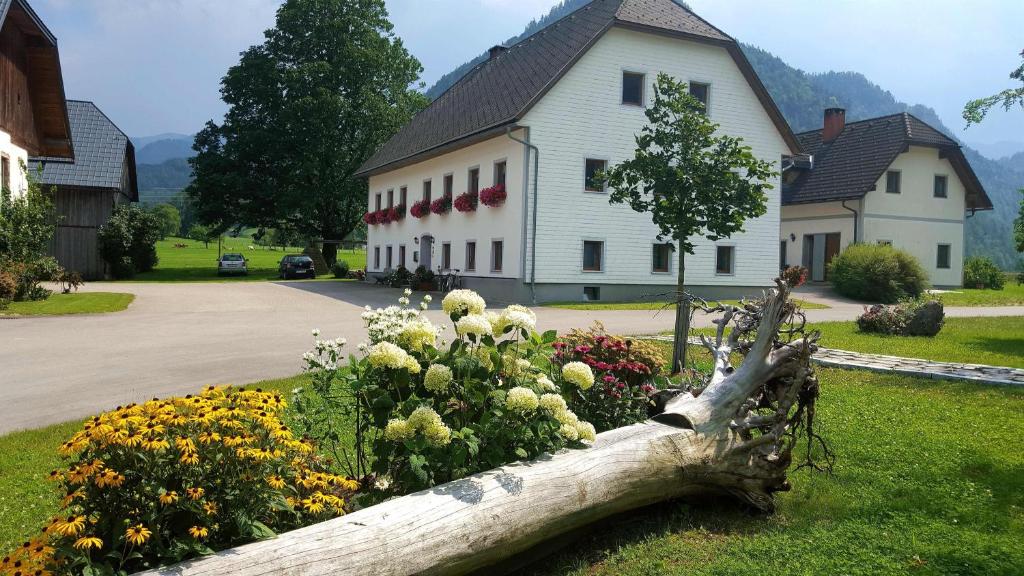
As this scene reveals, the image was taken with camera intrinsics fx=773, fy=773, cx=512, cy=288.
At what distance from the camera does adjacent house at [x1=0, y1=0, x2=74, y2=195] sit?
72.8 feet

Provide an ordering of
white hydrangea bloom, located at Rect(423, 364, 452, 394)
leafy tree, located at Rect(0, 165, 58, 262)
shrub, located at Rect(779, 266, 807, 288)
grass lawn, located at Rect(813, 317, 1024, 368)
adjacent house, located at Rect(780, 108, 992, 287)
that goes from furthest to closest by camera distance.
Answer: adjacent house, located at Rect(780, 108, 992, 287) → leafy tree, located at Rect(0, 165, 58, 262) → grass lawn, located at Rect(813, 317, 1024, 368) → shrub, located at Rect(779, 266, 807, 288) → white hydrangea bloom, located at Rect(423, 364, 452, 394)

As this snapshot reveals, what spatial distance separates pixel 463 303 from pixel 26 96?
2585 cm

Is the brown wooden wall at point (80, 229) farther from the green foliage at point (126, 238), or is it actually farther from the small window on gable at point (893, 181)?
the small window on gable at point (893, 181)

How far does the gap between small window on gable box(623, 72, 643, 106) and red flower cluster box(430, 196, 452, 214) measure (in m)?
7.95

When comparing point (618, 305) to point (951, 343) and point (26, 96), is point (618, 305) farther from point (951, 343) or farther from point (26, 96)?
point (26, 96)

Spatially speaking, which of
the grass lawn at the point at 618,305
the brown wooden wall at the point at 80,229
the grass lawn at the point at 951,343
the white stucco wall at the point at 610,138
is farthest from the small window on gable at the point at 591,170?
the brown wooden wall at the point at 80,229

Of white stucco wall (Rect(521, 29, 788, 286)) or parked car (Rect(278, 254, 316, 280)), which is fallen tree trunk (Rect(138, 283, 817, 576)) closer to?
white stucco wall (Rect(521, 29, 788, 286))

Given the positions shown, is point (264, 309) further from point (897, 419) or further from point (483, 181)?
point (897, 419)

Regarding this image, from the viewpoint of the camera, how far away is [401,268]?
33.6m

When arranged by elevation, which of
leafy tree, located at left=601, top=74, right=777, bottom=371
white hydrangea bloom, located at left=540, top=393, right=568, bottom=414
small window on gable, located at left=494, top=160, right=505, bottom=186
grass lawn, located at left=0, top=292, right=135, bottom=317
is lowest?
grass lawn, located at left=0, top=292, right=135, bottom=317

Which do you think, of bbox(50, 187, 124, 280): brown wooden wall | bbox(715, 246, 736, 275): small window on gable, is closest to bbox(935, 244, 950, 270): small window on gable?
bbox(715, 246, 736, 275): small window on gable

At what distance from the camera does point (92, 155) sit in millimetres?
40531

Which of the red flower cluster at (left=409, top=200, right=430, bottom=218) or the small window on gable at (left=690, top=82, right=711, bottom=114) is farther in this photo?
the red flower cluster at (left=409, top=200, right=430, bottom=218)

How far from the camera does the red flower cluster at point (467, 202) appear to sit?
1091 inches
